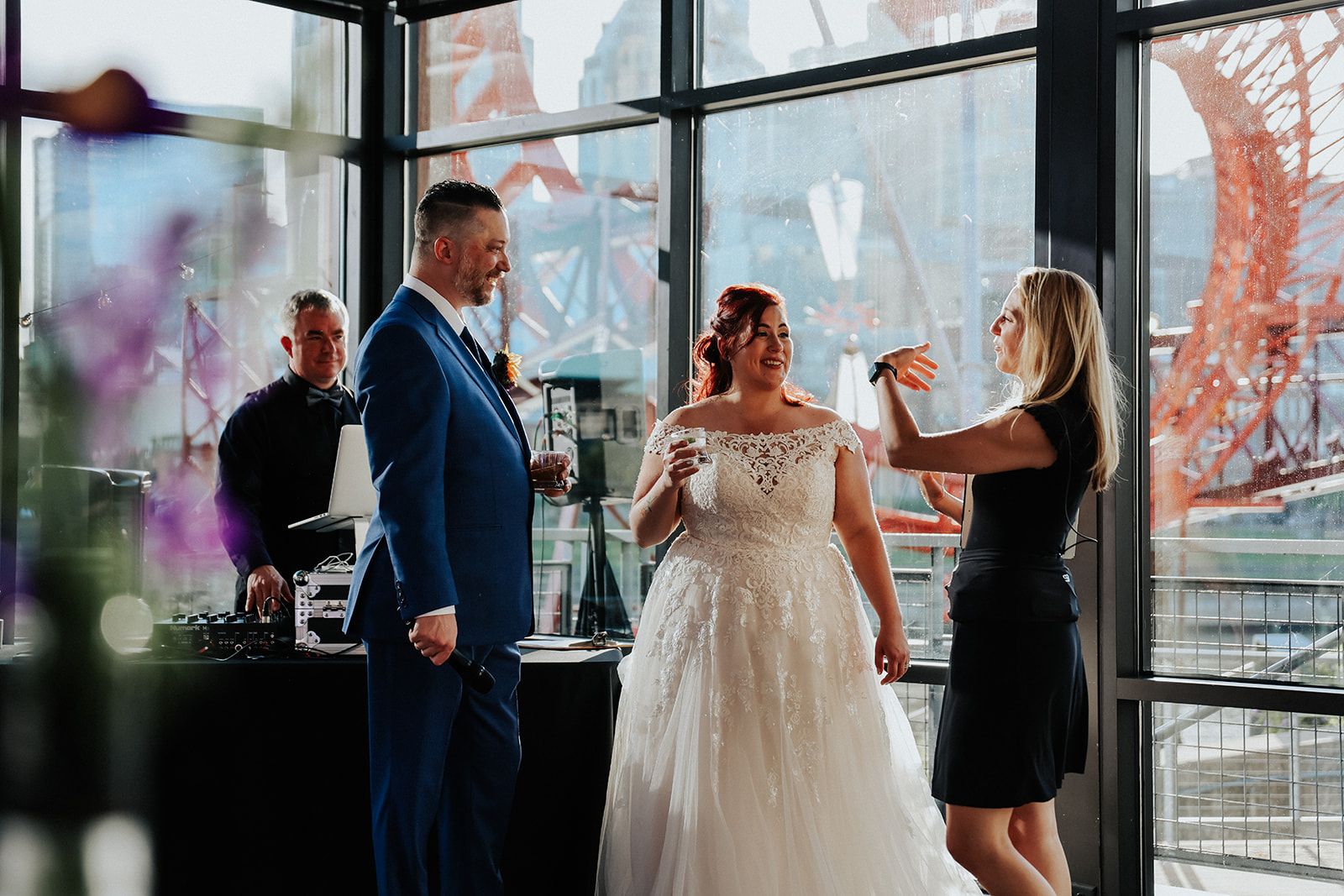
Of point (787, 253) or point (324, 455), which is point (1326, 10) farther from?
point (324, 455)

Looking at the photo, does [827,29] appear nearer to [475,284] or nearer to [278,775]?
[475,284]

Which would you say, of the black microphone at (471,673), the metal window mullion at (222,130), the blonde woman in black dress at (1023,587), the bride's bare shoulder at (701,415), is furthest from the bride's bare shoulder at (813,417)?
the metal window mullion at (222,130)

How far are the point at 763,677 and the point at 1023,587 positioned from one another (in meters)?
0.61

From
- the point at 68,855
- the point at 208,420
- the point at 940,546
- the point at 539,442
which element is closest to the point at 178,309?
the point at 208,420

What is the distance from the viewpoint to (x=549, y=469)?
2576mm

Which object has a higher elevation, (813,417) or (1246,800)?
(813,417)

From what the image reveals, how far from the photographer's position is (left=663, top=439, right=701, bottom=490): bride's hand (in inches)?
106

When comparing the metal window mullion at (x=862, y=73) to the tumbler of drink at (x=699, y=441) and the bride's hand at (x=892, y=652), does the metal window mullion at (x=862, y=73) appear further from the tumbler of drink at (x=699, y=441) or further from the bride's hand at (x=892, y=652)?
the bride's hand at (x=892, y=652)

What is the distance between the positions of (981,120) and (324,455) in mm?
2256

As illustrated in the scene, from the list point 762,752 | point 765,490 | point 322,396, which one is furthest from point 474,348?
point 322,396

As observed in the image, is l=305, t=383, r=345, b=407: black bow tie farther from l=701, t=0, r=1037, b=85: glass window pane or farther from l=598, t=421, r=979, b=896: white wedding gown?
l=701, t=0, r=1037, b=85: glass window pane

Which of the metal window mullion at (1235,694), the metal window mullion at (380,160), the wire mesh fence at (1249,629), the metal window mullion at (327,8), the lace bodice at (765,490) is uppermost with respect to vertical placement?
the metal window mullion at (327,8)

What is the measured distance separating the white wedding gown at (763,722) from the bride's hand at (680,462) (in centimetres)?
18

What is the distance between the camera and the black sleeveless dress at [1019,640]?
262cm
